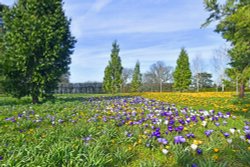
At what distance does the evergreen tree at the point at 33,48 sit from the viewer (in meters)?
10.5

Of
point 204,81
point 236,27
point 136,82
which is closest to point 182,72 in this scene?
point 136,82

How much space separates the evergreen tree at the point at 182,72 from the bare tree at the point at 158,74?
17544mm

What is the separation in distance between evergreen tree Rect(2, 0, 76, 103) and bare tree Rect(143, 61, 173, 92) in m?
43.8

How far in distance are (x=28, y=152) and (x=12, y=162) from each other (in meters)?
0.29

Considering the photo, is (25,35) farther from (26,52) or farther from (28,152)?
(28,152)

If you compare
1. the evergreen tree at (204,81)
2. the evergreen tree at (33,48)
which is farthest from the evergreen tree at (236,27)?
the evergreen tree at (204,81)

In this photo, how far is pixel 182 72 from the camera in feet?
116

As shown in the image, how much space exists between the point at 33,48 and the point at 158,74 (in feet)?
151

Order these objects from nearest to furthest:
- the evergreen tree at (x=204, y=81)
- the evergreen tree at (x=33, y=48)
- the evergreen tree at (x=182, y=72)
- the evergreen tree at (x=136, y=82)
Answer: the evergreen tree at (x=33, y=48), the evergreen tree at (x=182, y=72), the evergreen tree at (x=136, y=82), the evergreen tree at (x=204, y=81)

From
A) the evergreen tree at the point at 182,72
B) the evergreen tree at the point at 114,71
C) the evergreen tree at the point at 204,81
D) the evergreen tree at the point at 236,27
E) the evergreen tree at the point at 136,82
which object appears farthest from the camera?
the evergreen tree at the point at 204,81

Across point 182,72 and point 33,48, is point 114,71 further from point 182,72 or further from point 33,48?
point 33,48

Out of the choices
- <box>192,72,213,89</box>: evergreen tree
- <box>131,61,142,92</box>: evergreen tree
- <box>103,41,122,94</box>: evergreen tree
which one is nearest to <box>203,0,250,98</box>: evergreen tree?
<box>103,41,122,94</box>: evergreen tree

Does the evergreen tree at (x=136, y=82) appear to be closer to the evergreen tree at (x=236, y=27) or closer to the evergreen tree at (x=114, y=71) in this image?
the evergreen tree at (x=114, y=71)

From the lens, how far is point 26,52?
1034 centimetres
